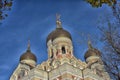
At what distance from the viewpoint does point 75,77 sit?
27.7m

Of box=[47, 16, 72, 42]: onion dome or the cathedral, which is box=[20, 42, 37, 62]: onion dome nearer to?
the cathedral

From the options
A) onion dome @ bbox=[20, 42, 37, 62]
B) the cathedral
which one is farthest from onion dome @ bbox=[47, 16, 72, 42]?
onion dome @ bbox=[20, 42, 37, 62]

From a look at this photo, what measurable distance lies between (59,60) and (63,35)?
3677mm

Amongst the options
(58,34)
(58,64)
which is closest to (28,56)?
(58,34)

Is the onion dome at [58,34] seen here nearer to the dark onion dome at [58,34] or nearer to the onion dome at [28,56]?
the dark onion dome at [58,34]

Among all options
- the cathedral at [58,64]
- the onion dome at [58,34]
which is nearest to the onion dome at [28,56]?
the cathedral at [58,64]

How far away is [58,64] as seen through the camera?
29.8m

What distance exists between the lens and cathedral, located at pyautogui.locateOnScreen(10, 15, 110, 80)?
91.1 ft

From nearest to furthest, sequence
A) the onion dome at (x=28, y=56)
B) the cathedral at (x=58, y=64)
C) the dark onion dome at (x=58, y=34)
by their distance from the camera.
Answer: the cathedral at (x=58, y=64) < the dark onion dome at (x=58, y=34) < the onion dome at (x=28, y=56)

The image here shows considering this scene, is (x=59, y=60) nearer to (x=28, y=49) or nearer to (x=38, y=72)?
(x=38, y=72)

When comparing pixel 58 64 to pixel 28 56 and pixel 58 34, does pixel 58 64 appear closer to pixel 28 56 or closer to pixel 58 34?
pixel 58 34

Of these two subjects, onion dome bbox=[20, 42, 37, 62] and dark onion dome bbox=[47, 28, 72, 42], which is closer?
dark onion dome bbox=[47, 28, 72, 42]

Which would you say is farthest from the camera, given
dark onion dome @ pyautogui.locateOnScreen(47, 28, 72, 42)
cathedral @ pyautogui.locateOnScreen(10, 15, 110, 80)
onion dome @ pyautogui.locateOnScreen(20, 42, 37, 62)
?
onion dome @ pyautogui.locateOnScreen(20, 42, 37, 62)

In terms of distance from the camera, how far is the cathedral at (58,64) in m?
27.8
